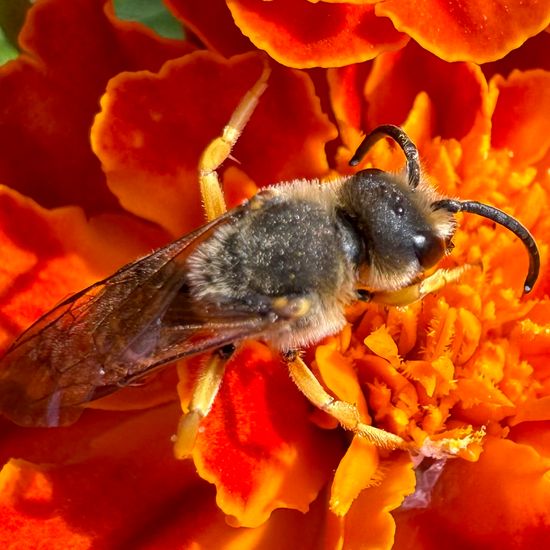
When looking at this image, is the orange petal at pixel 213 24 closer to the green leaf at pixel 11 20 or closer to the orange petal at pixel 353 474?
the green leaf at pixel 11 20

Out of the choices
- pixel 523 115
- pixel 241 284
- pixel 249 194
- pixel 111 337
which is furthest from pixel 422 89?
pixel 111 337

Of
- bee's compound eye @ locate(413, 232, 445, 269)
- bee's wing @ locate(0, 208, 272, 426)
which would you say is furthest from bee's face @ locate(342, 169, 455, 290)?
bee's wing @ locate(0, 208, 272, 426)

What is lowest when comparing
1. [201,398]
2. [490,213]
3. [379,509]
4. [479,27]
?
[379,509]

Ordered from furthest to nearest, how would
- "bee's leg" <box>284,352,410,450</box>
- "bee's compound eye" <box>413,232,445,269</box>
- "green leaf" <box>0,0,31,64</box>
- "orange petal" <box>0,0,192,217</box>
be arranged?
"green leaf" <box>0,0,31,64</box> → "orange petal" <box>0,0,192,217</box> → "bee's leg" <box>284,352,410,450</box> → "bee's compound eye" <box>413,232,445,269</box>

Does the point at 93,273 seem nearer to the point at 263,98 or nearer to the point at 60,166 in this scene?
the point at 60,166

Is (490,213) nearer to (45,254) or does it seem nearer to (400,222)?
(400,222)

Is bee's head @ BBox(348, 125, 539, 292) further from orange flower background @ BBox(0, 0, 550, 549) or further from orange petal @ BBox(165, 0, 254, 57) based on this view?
orange petal @ BBox(165, 0, 254, 57)
